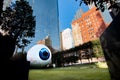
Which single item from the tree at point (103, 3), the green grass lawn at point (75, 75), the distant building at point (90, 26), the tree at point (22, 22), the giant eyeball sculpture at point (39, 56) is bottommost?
the green grass lawn at point (75, 75)

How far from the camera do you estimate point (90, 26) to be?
12631 centimetres

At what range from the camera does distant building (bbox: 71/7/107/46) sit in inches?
4673

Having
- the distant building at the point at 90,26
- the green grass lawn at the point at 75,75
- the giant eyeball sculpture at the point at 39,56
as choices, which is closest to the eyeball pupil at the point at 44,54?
the giant eyeball sculpture at the point at 39,56

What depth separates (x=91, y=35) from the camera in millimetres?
123625

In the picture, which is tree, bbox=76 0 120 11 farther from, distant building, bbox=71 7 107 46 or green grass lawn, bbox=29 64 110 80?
distant building, bbox=71 7 107 46

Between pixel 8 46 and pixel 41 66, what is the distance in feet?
51.1

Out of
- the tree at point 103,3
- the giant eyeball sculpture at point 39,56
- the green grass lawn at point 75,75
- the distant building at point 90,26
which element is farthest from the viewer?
the distant building at point 90,26

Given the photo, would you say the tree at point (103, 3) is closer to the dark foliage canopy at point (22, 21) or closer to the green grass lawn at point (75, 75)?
the green grass lawn at point (75, 75)

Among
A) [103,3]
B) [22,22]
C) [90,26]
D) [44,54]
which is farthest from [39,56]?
[90,26]

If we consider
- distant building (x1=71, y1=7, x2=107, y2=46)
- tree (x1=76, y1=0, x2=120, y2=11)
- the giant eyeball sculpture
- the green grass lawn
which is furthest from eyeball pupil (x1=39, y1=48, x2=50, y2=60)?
distant building (x1=71, y1=7, x2=107, y2=46)

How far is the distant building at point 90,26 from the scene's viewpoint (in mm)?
118706

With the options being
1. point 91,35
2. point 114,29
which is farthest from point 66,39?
point 114,29

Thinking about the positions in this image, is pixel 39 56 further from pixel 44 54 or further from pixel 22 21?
pixel 22 21

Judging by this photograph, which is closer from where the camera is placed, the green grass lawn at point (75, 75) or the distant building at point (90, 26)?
the green grass lawn at point (75, 75)
